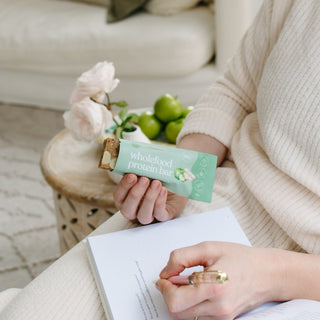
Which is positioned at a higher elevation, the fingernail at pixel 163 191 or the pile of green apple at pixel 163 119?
the fingernail at pixel 163 191

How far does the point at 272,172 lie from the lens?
65 centimetres

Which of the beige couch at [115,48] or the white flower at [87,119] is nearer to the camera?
the white flower at [87,119]

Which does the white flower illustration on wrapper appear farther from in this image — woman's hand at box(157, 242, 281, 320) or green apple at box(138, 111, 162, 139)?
green apple at box(138, 111, 162, 139)

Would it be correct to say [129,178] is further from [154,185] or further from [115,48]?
[115,48]

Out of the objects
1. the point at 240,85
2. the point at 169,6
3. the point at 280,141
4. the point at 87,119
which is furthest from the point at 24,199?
the point at 280,141

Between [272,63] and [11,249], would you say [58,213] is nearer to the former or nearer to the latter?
[11,249]

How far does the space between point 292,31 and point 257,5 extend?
43.6 inches

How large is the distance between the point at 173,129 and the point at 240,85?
1.10ft

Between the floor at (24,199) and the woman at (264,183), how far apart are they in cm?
82

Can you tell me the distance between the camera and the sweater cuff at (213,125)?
30.0 inches

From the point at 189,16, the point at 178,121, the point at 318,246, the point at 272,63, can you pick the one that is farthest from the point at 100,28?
the point at 318,246

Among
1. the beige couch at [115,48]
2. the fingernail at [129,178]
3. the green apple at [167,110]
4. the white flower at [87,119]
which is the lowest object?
the beige couch at [115,48]

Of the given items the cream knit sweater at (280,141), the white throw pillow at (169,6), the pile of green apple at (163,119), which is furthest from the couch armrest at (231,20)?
the cream knit sweater at (280,141)

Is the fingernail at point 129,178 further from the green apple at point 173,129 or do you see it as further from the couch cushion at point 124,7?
the couch cushion at point 124,7
